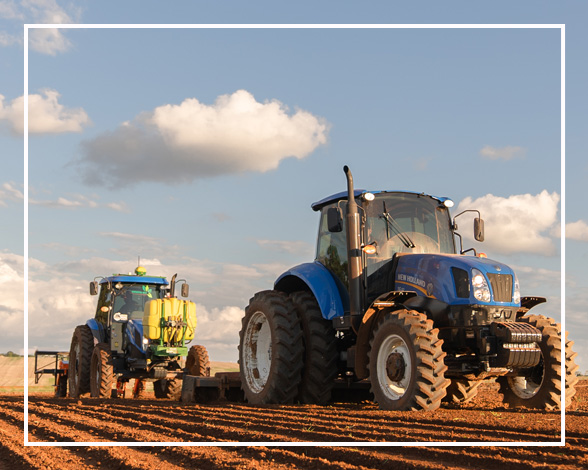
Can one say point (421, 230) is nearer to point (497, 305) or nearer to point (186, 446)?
point (497, 305)

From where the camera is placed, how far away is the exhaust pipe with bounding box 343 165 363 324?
29.2 feet

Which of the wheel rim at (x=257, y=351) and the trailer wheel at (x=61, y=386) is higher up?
the wheel rim at (x=257, y=351)

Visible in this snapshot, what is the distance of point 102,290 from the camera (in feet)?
54.2

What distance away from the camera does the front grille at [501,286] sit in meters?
8.31

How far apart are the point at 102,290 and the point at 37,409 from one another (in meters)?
5.55

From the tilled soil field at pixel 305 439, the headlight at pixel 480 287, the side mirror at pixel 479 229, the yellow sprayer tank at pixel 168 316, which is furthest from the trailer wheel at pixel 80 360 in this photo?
the headlight at pixel 480 287

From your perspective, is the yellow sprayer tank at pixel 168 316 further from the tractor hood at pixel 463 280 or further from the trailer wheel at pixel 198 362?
the tractor hood at pixel 463 280

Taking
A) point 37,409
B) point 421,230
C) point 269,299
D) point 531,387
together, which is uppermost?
point 421,230

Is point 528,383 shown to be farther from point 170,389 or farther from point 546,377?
point 170,389

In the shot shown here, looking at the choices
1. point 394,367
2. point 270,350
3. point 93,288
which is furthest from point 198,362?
point 394,367

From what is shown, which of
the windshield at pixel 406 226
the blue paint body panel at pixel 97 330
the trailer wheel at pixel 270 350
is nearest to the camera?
the windshield at pixel 406 226

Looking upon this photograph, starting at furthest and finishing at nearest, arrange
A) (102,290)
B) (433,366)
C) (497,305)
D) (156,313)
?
(102,290) → (156,313) → (497,305) → (433,366)

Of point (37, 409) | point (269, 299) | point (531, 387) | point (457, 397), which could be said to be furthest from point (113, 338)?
point (531, 387)

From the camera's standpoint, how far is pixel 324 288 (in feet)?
31.1
